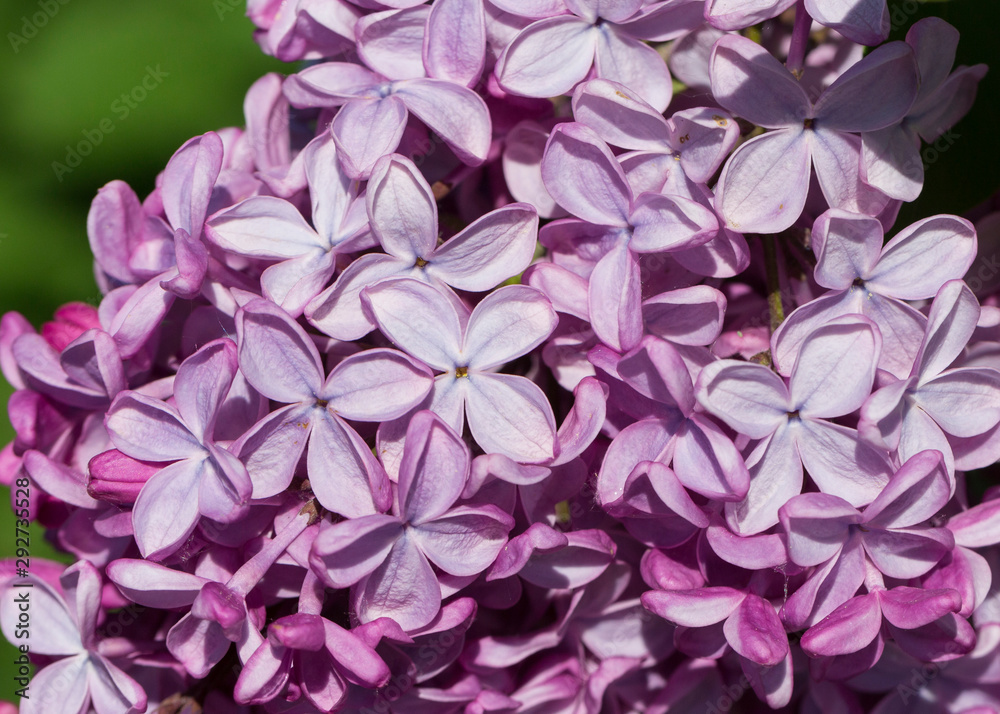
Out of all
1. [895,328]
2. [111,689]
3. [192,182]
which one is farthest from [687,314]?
[111,689]

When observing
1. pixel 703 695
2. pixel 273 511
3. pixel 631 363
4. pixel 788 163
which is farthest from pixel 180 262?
pixel 703 695

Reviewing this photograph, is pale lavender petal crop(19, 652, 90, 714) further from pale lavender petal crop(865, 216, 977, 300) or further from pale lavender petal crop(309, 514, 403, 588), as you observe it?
pale lavender petal crop(865, 216, 977, 300)

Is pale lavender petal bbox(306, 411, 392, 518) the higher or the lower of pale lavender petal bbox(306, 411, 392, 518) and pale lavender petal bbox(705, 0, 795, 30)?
the lower

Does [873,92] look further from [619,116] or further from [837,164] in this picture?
[619,116]

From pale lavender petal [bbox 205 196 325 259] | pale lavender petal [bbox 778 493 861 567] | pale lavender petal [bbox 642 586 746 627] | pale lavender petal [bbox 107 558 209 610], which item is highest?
pale lavender petal [bbox 205 196 325 259]

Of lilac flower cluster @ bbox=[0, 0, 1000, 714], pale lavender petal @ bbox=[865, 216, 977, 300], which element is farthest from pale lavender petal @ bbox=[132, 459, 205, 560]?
pale lavender petal @ bbox=[865, 216, 977, 300]

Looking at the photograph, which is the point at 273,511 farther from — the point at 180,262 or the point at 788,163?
the point at 788,163
